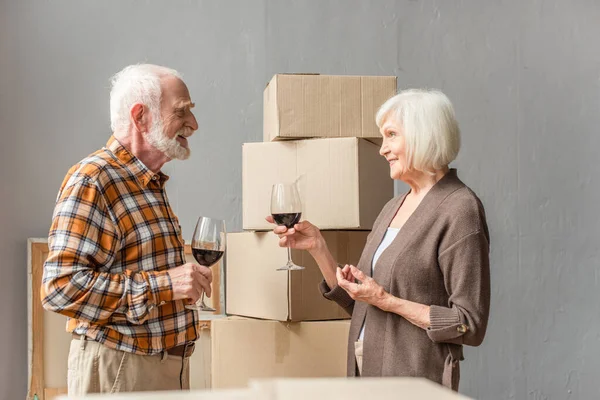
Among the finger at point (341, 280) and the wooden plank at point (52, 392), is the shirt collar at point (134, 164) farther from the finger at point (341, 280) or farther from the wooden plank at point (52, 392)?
the wooden plank at point (52, 392)

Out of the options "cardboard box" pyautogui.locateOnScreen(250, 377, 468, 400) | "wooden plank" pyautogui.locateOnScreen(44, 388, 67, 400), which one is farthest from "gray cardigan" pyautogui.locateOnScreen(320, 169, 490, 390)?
"wooden plank" pyautogui.locateOnScreen(44, 388, 67, 400)

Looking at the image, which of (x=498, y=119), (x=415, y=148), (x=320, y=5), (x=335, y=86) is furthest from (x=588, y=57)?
(x=415, y=148)

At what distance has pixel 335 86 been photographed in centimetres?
218

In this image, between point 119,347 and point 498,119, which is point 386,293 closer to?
point 119,347

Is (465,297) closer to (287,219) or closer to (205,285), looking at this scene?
(287,219)

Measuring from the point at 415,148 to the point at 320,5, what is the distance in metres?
1.45

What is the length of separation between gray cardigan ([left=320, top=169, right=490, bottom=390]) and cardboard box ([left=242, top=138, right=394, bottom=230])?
0.42 m

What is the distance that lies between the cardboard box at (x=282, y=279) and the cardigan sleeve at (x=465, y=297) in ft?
2.00

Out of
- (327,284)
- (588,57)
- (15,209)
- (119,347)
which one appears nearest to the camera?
(119,347)

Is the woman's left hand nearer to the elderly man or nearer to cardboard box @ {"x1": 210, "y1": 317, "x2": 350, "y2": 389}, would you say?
the elderly man

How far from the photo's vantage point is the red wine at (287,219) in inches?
71.4

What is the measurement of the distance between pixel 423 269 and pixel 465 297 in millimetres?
125

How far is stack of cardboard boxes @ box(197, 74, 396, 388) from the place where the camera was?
2137mm

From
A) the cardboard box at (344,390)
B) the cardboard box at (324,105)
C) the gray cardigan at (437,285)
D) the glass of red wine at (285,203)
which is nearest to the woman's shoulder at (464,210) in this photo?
the gray cardigan at (437,285)
